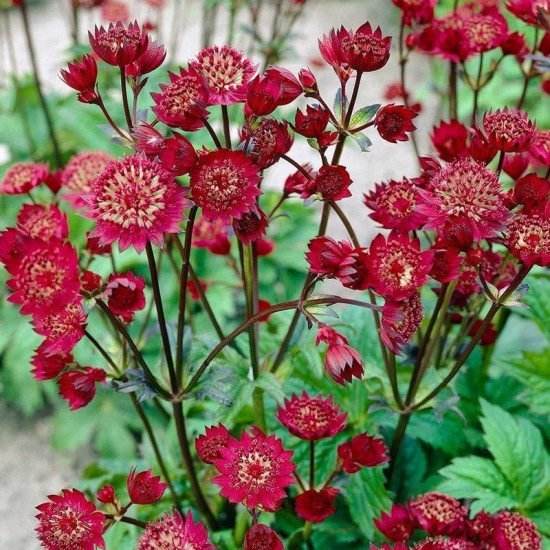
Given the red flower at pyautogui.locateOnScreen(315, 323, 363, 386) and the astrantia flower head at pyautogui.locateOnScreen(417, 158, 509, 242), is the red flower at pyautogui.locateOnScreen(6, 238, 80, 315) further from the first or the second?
the astrantia flower head at pyautogui.locateOnScreen(417, 158, 509, 242)

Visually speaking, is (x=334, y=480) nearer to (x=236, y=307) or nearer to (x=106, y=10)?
(x=236, y=307)

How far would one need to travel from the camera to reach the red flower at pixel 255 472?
83cm

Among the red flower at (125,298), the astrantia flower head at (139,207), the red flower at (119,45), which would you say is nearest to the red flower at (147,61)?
the red flower at (119,45)

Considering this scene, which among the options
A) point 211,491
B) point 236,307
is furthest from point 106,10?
point 211,491

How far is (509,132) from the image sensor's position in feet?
2.84

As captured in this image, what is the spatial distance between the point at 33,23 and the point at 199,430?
11.5 ft

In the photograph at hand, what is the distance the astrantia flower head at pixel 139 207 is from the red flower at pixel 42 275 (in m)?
0.08

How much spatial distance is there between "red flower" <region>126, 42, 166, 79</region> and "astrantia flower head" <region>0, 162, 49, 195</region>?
36cm

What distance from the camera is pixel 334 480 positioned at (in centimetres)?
107

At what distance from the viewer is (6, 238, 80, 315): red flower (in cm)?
84

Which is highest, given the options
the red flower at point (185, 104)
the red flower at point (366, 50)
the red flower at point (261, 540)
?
the red flower at point (366, 50)

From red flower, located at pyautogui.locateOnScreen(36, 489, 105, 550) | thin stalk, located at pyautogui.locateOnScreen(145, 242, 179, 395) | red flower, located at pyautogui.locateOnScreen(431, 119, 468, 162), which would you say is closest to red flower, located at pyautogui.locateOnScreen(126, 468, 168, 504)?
red flower, located at pyautogui.locateOnScreen(36, 489, 105, 550)

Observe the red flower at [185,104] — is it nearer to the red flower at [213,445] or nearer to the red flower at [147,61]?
the red flower at [147,61]

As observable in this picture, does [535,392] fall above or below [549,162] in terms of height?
below
